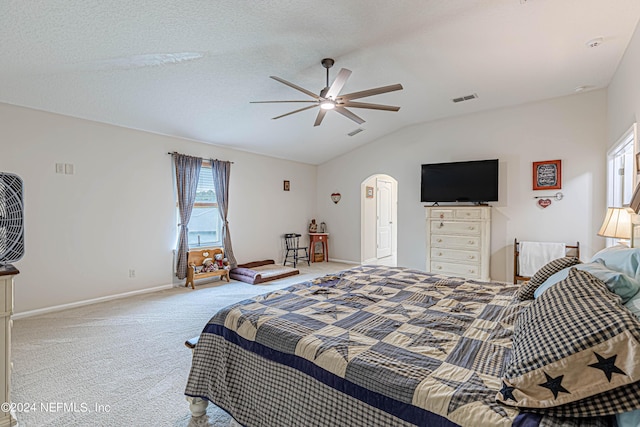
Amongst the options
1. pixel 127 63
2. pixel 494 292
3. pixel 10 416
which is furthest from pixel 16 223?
pixel 494 292

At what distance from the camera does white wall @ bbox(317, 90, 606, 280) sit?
4.45 metres

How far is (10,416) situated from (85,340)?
4.31 feet

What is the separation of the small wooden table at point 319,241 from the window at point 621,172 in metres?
5.00

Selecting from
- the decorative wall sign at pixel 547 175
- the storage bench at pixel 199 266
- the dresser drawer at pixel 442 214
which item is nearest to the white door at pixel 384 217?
the dresser drawer at pixel 442 214

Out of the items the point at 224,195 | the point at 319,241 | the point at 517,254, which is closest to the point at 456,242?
the point at 517,254

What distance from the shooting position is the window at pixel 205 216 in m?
5.43

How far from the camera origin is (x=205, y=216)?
18.3 feet

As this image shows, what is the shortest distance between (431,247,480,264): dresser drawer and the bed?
9.28 feet

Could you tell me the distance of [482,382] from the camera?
3.81 ft

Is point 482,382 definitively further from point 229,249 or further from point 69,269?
point 229,249

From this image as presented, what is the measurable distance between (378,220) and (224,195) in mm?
3800

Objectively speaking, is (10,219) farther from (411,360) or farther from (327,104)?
(327,104)

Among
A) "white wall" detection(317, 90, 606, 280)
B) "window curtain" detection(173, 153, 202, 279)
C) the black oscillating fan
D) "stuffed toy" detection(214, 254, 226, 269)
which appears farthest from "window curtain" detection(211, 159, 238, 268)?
the black oscillating fan

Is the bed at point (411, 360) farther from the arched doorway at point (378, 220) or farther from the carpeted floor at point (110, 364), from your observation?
the arched doorway at point (378, 220)
